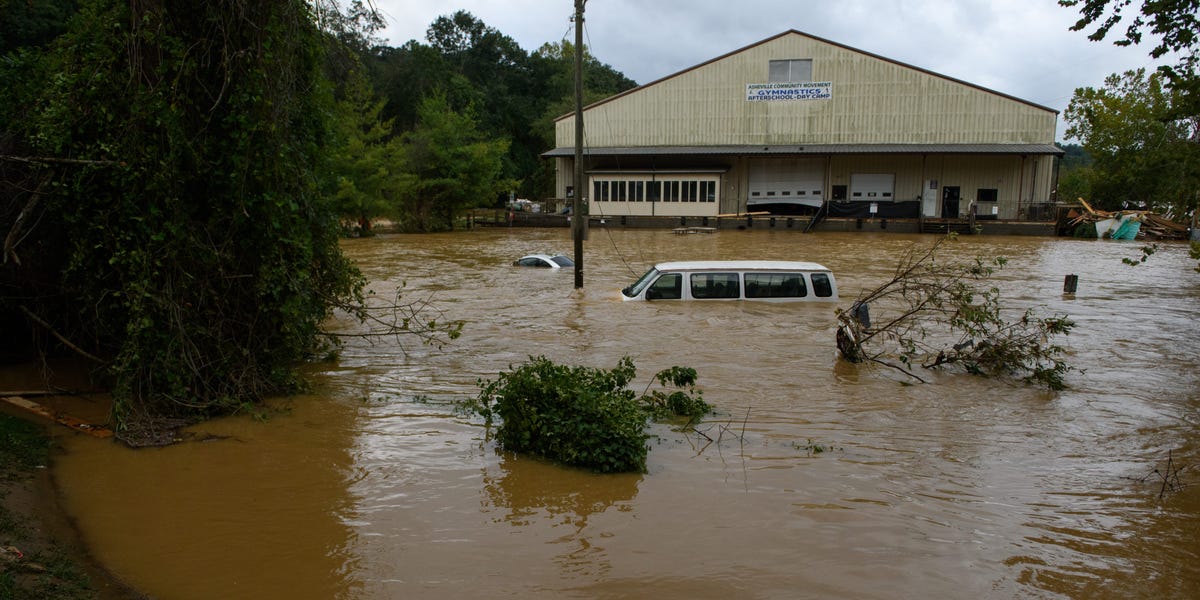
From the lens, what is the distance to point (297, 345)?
1041cm

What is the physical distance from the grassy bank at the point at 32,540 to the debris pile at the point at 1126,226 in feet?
151

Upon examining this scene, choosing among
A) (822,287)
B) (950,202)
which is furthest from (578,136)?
(950,202)

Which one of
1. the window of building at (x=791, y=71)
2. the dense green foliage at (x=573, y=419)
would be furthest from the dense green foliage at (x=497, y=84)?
the dense green foliage at (x=573, y=419)

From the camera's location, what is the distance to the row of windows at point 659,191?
48.7 meters

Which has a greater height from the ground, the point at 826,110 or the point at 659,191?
the point at 826,110

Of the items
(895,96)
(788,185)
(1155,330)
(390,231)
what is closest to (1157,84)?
(895,96)

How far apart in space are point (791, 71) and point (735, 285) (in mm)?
36218

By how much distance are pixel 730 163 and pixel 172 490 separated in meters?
45.4

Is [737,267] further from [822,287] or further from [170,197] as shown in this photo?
[170,197]

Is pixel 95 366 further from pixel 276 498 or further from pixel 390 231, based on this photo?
pixel 390 231

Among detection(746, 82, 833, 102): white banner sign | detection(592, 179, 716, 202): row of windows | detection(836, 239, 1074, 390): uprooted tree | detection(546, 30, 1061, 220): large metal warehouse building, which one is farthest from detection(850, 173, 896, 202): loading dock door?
detection(836, 239, 1074, 390): uprooted tree

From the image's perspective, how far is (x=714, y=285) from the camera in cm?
1546

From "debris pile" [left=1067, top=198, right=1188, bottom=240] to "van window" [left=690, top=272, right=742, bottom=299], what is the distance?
34.7 meters

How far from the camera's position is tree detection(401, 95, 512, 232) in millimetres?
46562
